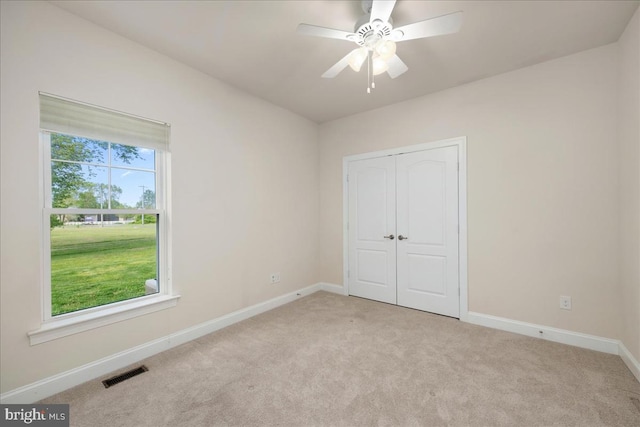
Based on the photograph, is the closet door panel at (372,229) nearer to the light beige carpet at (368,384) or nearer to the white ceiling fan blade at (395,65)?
the light beige carpet at (368,384)

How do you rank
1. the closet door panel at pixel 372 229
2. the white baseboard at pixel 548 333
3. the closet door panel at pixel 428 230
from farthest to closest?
the closet door panel at pixel 372 229 → the closet door panel at pixel 428 230 → the white baseboard at pixel 548 333

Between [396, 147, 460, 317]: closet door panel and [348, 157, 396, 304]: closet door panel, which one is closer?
[396, 147, 460, 317]: closet door panel

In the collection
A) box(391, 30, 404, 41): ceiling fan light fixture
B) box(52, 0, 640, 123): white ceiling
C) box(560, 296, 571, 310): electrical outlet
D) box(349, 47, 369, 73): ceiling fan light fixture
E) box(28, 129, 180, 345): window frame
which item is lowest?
box(560, 296, 571, 310): electrical outlet

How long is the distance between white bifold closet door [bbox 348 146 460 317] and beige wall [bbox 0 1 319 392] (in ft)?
2.61

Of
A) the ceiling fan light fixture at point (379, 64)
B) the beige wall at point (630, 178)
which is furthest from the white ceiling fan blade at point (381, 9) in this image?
the beige wall at point (630, 178)

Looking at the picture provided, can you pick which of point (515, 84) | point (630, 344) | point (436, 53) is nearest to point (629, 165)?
point (515, 84)

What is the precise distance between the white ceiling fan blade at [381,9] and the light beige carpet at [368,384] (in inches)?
97.7

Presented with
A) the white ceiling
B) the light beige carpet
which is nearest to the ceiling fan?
the white ceiling

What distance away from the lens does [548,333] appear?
260 cm

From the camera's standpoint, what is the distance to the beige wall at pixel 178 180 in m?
1.76

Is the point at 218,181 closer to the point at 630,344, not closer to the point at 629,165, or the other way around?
the point at 629,165

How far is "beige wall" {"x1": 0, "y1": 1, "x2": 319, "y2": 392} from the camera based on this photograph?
176 centimetres

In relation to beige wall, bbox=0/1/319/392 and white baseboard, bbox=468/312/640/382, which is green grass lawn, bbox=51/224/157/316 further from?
white baseboard, bbox=468/312/640/382

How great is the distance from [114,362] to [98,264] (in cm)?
80
